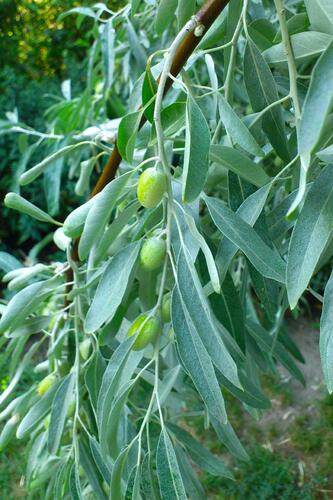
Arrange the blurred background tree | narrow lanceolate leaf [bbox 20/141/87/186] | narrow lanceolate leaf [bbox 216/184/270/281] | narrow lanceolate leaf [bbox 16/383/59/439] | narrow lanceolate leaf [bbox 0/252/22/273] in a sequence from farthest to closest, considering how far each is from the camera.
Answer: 1. the blurred background tree
2. narrow lanceolate leaf [bbox 0/252/22/273]
3. narrow lanceolate leaf [bbox 16/383/59/439]
4. narrow lanceolate leaf [bbox 20/141/87/186]
5. narrow lanceolate leaf [bbox 216/184/270/281]

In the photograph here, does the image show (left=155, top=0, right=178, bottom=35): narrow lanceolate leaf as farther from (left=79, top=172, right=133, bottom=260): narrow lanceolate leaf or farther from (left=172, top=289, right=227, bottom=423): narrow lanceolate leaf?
(left=172, top=289, right=227, bottom=423): narrow lanceolate leaf

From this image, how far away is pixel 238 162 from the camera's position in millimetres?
601

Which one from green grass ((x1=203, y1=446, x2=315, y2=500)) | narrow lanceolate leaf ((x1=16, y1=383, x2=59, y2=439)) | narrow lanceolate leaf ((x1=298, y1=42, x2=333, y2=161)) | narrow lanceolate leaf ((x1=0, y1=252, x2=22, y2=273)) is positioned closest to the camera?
narrow lanceolate leaf ((x1=298, y1=42, x2=333, y2=161))

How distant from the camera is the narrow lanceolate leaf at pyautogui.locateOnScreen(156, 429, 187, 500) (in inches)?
23.0

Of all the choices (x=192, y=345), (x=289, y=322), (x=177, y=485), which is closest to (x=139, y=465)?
(x=177, y=485)

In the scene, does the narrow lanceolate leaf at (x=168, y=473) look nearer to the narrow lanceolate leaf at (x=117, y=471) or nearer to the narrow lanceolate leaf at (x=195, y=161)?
the narrow lanceolate leaf at (x=117, y=471)

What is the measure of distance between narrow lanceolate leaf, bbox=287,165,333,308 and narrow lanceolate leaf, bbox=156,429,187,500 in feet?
0.68

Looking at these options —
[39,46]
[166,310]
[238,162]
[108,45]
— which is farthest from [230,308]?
[39,46]

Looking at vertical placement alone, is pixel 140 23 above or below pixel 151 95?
below

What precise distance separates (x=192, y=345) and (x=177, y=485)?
0.47 ft

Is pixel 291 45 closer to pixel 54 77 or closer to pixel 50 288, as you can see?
pixel 50 288

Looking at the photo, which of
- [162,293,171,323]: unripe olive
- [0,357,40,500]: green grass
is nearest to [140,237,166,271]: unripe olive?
[162,293,171,323]: unripe olive

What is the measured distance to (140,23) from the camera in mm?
1329

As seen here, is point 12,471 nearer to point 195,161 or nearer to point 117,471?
point 117,471
